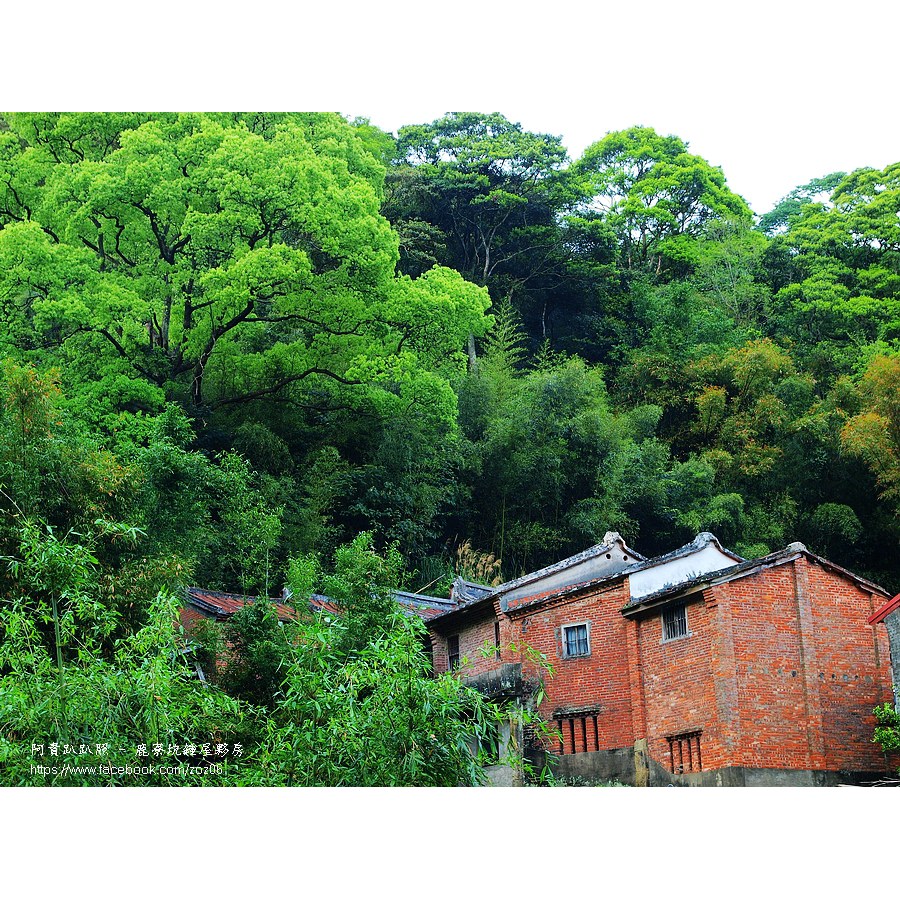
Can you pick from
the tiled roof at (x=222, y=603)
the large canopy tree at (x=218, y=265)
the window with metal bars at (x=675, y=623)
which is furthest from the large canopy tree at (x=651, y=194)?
the tiled roof at (x=222, y=603)

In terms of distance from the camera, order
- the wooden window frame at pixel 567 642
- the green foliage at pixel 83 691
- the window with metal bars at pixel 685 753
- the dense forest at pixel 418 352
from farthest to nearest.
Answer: the dense forest at pixel 418 352 → the wooden window frame at pixel 567 642 → the window with metal bars at pixel 685 753 → the green foliage at pixel 83 691

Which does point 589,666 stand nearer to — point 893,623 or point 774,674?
point 774,674

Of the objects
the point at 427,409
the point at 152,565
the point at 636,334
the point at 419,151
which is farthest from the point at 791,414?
the point at 152,565

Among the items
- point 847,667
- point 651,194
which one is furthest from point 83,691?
point 651,194

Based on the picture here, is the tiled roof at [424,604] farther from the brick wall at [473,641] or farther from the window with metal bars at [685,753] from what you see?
the window with metal bars at [685,753]

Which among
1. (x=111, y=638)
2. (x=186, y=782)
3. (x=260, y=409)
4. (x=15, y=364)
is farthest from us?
(x=260, y=409)

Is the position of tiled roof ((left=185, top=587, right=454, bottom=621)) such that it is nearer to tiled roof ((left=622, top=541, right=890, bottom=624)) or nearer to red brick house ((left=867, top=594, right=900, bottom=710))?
tiled roof ((left=622, top=541, right=890, bottom=624))

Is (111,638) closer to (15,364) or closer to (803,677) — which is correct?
(15,364)
